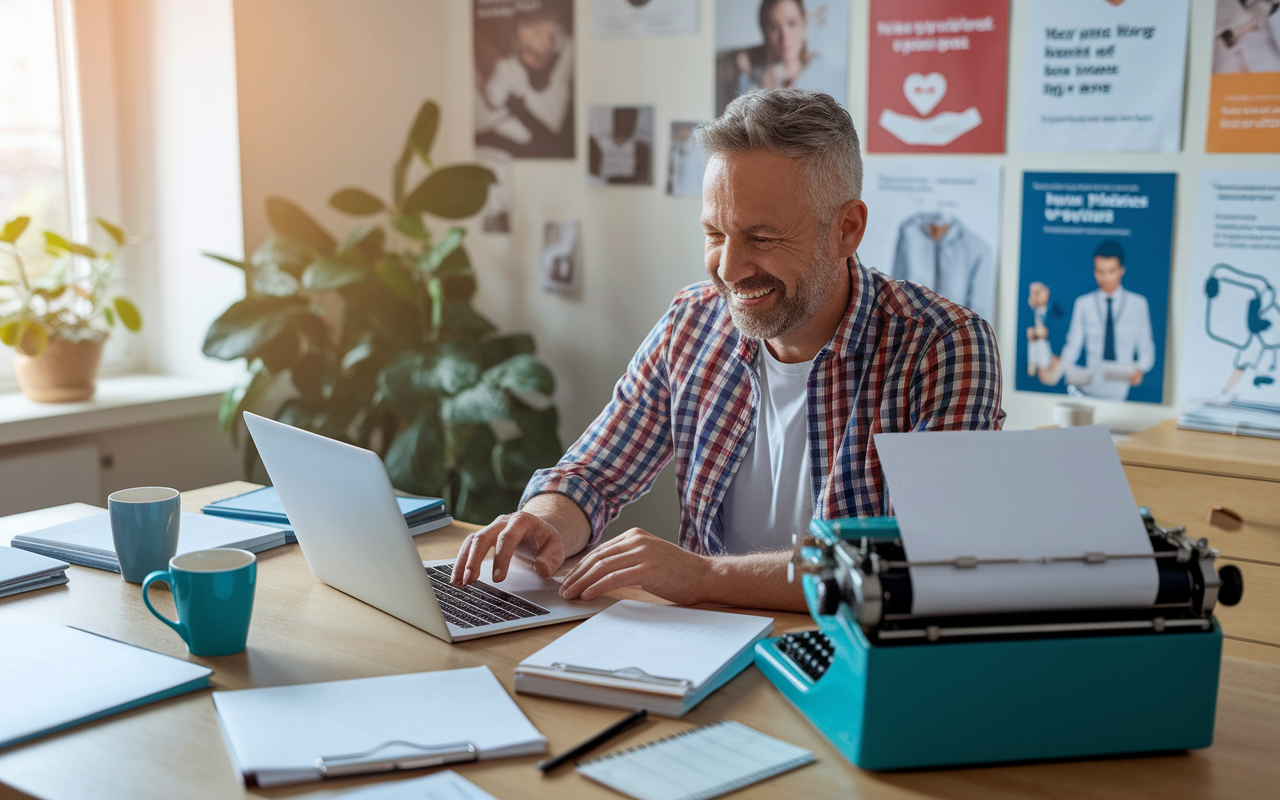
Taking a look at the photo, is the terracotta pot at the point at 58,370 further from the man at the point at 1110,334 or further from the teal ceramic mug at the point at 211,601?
the man at the point at 1110,334

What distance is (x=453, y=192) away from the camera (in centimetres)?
297

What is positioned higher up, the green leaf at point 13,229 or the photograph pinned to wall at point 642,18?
the photograph pinned to wall at point 642,18

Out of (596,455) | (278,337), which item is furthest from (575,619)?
(278,337)

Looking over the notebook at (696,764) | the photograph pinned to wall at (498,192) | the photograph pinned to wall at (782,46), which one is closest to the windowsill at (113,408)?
the photograph pinned to wall at (498,192)

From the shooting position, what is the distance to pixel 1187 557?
0.97 meters

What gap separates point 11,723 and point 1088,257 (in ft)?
7.24

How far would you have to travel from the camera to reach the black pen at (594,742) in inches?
37.6

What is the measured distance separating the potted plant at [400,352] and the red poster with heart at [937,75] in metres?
1.02

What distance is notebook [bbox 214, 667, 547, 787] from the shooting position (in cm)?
94

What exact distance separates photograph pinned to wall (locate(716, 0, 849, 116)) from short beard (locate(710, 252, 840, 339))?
118cm

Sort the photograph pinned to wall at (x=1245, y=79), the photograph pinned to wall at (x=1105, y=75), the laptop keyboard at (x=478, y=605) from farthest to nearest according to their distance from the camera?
the photograph pinned to wall at (x=1105, y=75) < the photograph pinned to wall at (x=1245, y=79) < the laptop keyboard at (x=478, y=605)

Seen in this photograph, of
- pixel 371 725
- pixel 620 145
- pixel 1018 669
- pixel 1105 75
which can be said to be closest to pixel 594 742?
pixel 371 725

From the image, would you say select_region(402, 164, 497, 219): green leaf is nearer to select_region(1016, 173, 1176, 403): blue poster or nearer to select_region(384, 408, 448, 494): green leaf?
select_region(384, 408, 448, 494): green leaf

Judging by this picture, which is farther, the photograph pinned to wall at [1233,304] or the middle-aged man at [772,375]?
the photograph pinned to wall at [1233,304]
